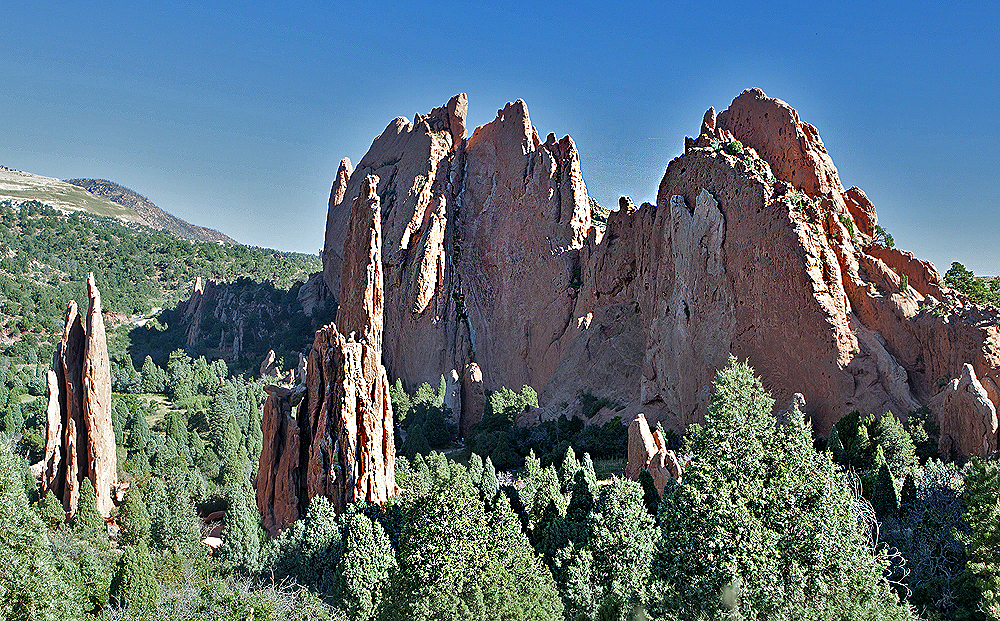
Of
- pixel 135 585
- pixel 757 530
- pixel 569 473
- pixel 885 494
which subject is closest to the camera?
pixel 757 530

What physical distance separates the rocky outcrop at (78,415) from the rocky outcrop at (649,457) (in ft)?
74.7

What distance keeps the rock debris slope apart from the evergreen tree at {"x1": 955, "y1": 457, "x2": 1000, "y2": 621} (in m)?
8.68

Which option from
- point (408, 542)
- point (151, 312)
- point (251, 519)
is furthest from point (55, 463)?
point (151, 312)

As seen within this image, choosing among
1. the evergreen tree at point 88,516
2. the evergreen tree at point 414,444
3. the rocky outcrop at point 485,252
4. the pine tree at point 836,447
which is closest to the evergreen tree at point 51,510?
the evergreen tree at point 88,516

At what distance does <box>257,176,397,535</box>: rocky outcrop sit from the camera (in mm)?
24422

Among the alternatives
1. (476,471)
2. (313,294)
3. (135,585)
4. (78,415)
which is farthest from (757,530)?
(313,294)

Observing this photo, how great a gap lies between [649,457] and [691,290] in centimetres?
1100

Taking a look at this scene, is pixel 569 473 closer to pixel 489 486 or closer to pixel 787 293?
pixel 489 486

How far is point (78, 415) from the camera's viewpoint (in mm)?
28875

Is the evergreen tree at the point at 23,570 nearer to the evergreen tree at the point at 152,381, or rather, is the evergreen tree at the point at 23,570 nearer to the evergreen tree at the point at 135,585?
the evergreen tree at the point at 135,585

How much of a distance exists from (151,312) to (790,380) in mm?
103844

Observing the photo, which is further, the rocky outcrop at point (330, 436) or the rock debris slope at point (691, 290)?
the rock debris slope at point (691, 290)

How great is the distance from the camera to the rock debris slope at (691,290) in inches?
1130

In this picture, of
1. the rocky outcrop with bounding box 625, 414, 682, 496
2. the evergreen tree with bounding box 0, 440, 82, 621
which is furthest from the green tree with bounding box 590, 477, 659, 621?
the evergreen tree with bounding box 0, 440, 82, 621
